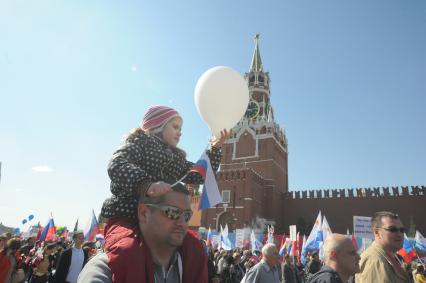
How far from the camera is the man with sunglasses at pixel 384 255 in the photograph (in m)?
3.07

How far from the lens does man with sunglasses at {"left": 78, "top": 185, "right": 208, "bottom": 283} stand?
1386mm

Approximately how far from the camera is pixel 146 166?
196cm

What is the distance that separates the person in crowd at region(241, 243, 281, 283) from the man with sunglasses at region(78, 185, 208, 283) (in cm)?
317

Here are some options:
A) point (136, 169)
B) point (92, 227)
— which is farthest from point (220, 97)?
point (92, 227)

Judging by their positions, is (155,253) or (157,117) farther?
(157,117)

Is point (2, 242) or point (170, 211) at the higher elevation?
point (170, 211)

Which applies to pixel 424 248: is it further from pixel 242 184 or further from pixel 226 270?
pixel 242 184

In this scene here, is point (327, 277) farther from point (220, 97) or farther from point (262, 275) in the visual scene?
point (262, 275)

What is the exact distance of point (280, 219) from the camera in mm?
40438

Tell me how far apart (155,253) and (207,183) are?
3.08ft

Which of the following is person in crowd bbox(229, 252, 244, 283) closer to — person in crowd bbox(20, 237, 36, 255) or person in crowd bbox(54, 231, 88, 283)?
person in crowd bbox(54, 231, 88, 283)

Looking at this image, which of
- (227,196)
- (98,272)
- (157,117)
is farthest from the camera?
(227,196)

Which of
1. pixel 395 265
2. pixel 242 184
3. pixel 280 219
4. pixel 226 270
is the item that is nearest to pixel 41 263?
pixel 226 270

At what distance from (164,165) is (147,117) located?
1.36 ft
